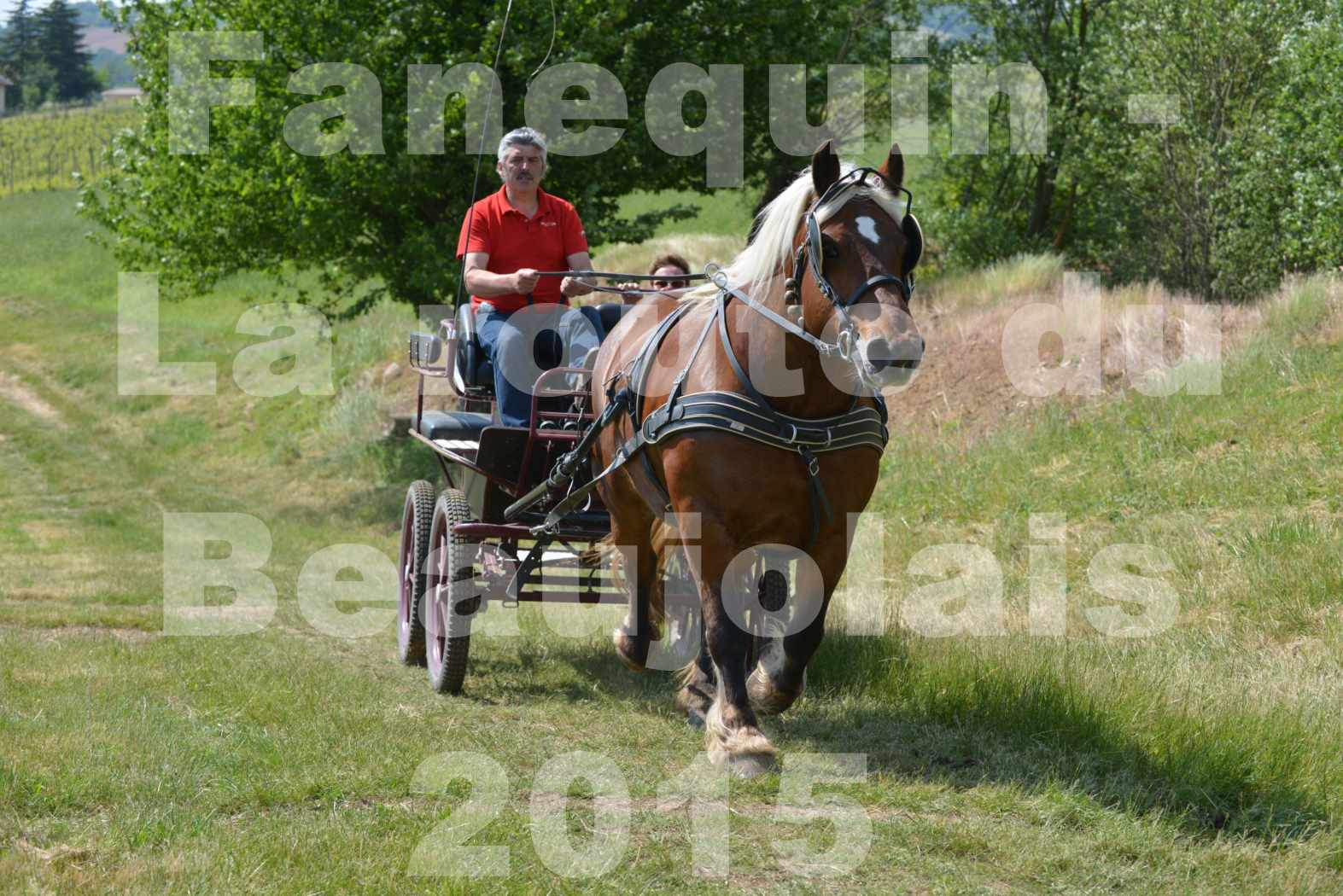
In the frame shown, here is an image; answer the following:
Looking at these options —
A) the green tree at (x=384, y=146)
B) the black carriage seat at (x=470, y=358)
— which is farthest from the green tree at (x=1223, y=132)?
the black carriage seat at (x=470, y=358)

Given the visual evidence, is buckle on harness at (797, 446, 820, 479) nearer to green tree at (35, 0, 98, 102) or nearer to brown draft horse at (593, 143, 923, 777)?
brown draft horse at (593, 143, 923, 777)

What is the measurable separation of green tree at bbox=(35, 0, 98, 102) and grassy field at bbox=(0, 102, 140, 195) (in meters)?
29.8

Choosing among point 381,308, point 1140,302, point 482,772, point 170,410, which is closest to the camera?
point 482,772

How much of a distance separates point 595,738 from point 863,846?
5.66ft

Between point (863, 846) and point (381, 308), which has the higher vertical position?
point (381, 308)

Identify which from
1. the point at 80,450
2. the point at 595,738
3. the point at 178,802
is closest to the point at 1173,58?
the point at 595,738

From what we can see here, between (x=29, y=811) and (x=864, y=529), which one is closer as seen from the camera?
(x=29, y=811)

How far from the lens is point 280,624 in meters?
8.95

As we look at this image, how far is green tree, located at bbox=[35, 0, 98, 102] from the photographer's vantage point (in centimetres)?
10269

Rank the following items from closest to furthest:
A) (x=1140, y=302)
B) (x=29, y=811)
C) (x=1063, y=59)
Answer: (x=29, y=811) < (x=1140, y=302) < (x=1063, y=59)

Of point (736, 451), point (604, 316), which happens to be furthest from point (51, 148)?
point (736, 451)

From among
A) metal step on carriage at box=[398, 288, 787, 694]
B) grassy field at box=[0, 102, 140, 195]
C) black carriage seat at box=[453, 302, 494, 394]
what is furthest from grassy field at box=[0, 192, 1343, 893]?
grassy field at box=[0, 102, 140, 195]

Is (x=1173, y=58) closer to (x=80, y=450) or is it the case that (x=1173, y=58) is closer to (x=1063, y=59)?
(x=1063, y=59)

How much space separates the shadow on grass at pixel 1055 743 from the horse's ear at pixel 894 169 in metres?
2.25
